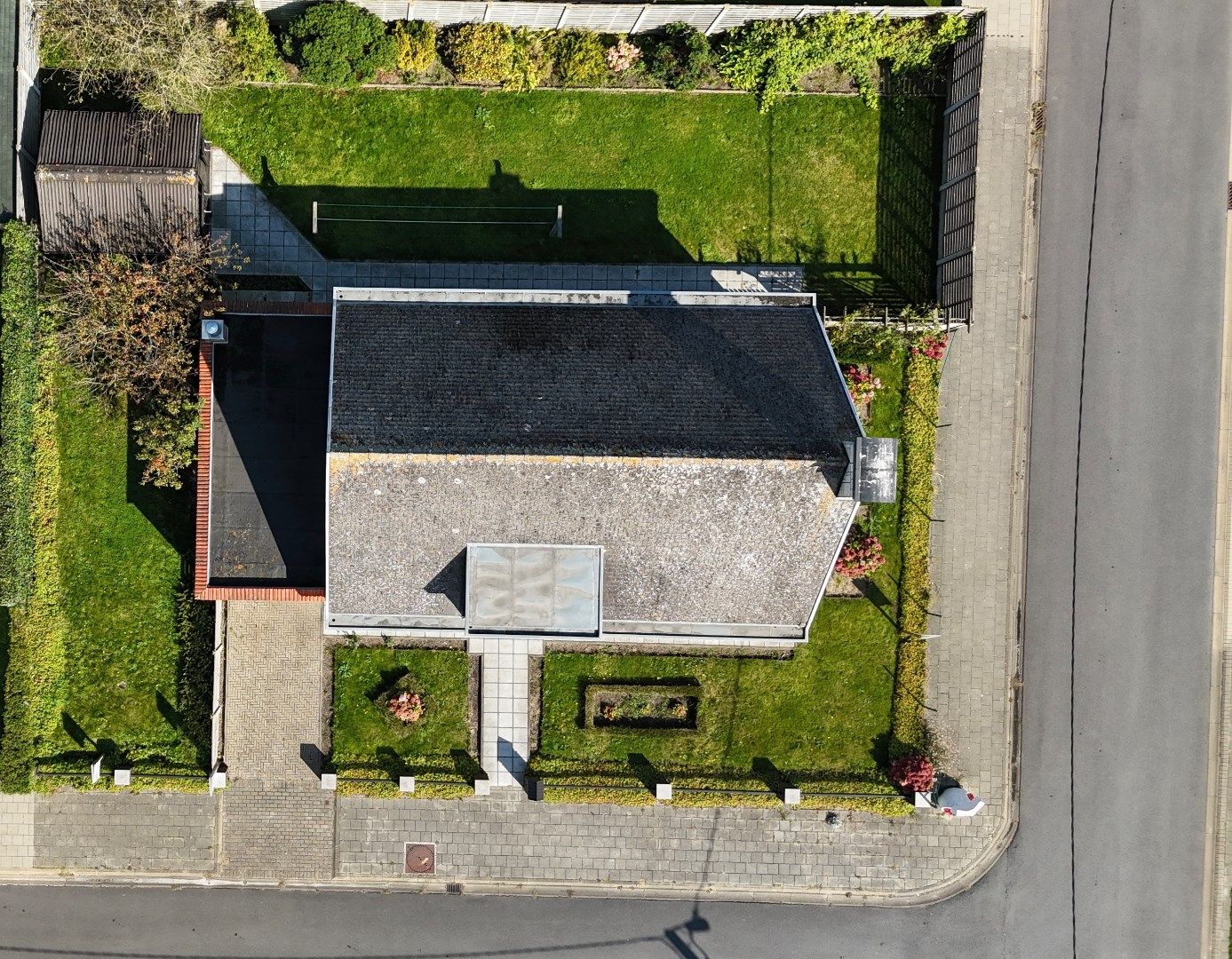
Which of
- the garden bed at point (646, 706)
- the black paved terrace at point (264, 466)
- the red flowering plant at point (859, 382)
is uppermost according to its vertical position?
the red flowering plant at point (859, 382)

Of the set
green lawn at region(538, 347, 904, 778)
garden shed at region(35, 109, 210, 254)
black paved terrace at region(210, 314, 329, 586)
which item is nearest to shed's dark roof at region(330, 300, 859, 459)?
black paved terrace at region(210, 314, 329, 586)

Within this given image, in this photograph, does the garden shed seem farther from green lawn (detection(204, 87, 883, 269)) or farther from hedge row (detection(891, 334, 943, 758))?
hedge row (detection(891, 334, 943, 758))

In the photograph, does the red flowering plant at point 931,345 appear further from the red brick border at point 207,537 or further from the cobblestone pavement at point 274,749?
the cobblestone pavement at point 274,749

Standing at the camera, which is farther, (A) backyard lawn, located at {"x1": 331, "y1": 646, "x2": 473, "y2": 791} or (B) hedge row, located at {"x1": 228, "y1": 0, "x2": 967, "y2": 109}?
(A) backyard lawn, located at {"x1": 331, "y1": 646, "x2": 473, "y2": 791}

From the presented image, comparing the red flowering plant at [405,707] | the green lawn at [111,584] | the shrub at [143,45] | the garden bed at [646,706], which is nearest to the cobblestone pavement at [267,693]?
the green lawn at [111,584]

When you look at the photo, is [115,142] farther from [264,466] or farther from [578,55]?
[578,55]
